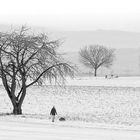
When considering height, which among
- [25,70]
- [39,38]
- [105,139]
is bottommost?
[105,139]

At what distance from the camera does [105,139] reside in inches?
741

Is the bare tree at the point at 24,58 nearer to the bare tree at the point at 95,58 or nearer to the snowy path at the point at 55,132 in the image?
the snowy path at the point at 55,132

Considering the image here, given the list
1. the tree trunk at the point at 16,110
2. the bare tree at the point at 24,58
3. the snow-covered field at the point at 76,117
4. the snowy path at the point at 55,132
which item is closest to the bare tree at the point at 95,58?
the snow-covered field at the point at 76,117

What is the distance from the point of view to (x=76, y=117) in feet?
91.4

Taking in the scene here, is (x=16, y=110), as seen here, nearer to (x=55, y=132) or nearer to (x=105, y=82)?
(x=55, y=132)

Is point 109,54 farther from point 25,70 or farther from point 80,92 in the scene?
point 25,70

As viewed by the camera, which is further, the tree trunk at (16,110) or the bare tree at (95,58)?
the bare tree at (95,58)

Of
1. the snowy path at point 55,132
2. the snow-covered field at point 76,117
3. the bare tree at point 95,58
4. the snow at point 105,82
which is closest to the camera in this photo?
the snowy path at point 55,132

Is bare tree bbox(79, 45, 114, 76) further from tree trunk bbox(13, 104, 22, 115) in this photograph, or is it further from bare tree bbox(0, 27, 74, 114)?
tree trunk bbox(13, 104, 22, 115)

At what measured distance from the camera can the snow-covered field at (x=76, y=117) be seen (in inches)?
793

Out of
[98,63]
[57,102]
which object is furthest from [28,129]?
[98,63]

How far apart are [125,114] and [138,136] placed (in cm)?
1073

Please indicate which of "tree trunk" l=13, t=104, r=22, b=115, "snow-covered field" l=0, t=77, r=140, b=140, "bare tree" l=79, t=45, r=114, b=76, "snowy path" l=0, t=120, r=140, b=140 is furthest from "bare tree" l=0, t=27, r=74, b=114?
"bare tree" l=79, t=45, r=114, b=76

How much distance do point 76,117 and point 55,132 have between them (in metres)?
7.25
